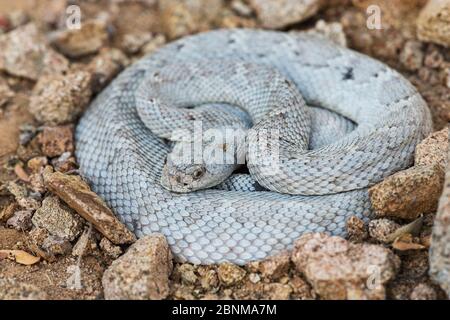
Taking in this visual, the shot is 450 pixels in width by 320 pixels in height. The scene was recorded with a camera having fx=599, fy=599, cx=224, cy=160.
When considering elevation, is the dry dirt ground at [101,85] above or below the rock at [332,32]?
below

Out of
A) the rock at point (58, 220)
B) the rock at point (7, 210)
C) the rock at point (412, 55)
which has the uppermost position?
the rock at point (412, 55)

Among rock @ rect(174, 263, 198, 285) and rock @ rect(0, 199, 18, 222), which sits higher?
rock @ rect(0, 199, 18, 222)

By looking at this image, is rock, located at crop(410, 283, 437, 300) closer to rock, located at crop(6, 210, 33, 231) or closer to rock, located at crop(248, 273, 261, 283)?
rock, located at crop(248, 273, 261, 283)

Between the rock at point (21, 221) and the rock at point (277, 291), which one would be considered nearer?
the rock at point (277, 291)

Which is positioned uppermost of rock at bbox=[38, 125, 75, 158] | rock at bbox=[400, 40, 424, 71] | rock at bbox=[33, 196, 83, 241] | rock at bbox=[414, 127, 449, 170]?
rock at bbox=[400, 40, 424, 71]

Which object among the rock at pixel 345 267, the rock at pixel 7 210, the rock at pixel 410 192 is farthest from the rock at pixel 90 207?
the rock at pixel 410 192

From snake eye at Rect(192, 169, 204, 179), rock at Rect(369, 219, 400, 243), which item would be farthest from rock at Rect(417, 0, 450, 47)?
snake eye at Rect(192, 169, 204, 179)

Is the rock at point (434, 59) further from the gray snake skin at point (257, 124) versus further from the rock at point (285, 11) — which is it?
the rock at point (285, 11)

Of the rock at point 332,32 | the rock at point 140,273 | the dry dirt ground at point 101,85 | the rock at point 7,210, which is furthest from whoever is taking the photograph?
the rock at point 332,32

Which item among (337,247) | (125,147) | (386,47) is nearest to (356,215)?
(337,247)
